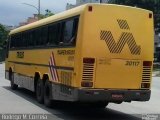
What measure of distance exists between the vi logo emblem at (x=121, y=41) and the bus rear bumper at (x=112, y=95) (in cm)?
111

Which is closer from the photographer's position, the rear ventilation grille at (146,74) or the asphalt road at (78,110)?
the rear ventilation grille at (146,74)

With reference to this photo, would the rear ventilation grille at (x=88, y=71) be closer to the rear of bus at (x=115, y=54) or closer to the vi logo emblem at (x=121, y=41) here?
the rear of bus at (x=115, y=54)

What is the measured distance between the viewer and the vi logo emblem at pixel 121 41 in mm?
13680

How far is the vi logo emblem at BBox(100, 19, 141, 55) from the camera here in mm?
13680

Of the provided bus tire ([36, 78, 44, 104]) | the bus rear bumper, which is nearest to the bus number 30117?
the bus rear bumper

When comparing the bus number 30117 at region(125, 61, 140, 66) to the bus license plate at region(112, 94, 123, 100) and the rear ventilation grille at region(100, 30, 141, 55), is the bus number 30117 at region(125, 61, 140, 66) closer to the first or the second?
the rear ventilation grille at region(100, 30, 141, 55)

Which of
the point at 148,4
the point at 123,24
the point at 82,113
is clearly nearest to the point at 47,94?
the point at 82,113

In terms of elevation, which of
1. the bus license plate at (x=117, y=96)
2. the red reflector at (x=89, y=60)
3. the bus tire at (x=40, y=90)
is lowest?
the bus tire at (x=40, y=90)

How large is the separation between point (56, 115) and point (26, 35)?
710cm

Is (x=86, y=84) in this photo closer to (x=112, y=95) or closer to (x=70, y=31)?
(x=112, y=95)

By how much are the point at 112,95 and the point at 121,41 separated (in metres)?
1.55

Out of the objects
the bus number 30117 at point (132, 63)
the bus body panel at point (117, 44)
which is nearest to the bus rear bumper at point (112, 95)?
the bus body panel at point (117, 44)

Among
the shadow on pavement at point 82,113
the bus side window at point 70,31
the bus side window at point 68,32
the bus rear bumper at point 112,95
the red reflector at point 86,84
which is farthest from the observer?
the bus side window at point 68,32

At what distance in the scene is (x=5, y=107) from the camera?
15914 millimetres
